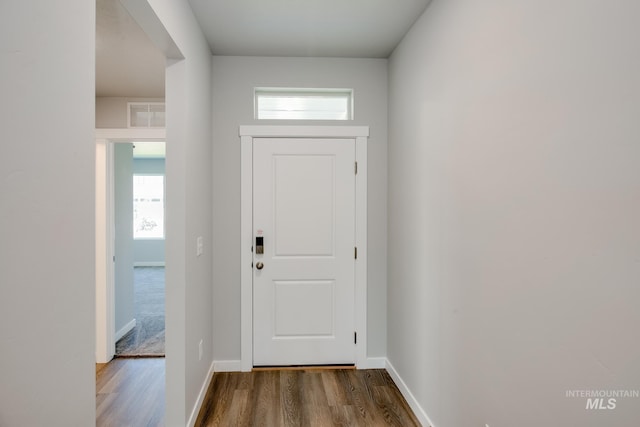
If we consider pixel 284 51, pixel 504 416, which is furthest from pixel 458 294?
pixel 284 51

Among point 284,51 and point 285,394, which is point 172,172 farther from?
point 285,394

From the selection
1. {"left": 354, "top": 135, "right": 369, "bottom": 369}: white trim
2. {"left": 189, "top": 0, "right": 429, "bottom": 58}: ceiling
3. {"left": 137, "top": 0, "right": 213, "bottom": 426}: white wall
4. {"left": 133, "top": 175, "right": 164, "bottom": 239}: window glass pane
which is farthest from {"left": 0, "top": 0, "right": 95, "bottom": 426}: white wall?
{"left": 133, "top": 175, "right": 164, "bottom": 239}: window glass pane

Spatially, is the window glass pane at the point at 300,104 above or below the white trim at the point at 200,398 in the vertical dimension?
above

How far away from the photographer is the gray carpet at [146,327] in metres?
3.36

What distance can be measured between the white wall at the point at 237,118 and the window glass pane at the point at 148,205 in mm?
6448

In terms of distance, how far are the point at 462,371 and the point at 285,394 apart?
1.35m

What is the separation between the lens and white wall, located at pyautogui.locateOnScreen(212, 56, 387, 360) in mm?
2830

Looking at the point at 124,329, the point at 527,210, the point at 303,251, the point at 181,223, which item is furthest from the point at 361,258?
the point at 124,329

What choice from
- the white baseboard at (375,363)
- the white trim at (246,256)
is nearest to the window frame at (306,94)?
the white trim at (246,256)

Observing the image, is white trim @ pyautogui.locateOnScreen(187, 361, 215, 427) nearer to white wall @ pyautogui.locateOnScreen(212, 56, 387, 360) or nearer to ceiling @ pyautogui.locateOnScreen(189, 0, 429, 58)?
white wall @ pyautogui.locateOnScreen(212, 56, 387, 360)

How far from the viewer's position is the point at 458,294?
1.77 metres

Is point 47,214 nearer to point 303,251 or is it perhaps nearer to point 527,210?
point 527,210

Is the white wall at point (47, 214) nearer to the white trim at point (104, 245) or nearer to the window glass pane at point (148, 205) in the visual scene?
the white trim at point (104, 245)

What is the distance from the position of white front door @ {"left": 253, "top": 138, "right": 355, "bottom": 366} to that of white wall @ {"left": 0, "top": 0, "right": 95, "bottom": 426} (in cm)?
187
